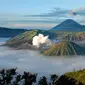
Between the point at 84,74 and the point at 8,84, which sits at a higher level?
the point at 84,74

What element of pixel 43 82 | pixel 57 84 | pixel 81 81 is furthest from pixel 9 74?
pixel 81 81

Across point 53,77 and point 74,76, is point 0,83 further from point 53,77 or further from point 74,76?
point 74,76

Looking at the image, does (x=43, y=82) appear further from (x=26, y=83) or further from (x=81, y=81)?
(x=81, y=81)

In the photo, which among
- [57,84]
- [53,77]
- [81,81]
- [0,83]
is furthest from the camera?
[53,77]

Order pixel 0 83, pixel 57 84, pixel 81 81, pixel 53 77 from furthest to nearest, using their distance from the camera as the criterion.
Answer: pixel 53 77
pixel 0 83
pixel 57 84
pixel 81 81

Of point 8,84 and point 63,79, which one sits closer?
point 63,79

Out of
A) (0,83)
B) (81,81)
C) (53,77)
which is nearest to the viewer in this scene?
(81,81)

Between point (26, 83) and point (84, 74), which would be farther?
point (26, 83)

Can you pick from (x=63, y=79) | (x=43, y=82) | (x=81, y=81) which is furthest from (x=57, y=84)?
(x=43, y=82)
